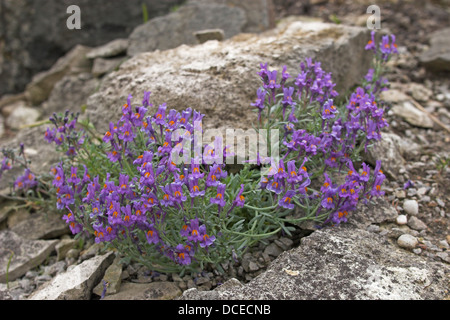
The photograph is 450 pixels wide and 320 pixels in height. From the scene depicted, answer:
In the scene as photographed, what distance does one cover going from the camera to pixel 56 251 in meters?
3.87

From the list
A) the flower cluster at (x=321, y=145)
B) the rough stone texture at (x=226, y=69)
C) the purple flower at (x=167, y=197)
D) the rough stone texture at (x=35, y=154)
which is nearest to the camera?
the purple flower at (x=167, y=197)

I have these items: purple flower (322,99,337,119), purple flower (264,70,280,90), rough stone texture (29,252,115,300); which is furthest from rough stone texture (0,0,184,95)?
rough stone texture (29,252,115,300)

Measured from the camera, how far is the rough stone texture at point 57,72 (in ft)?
19.4

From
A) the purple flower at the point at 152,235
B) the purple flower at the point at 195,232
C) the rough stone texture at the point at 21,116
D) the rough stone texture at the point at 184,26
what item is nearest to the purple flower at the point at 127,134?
the purple flower at the point at 152,235

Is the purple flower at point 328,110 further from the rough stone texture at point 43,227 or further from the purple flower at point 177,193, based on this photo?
the rough stone texture at point 43,227

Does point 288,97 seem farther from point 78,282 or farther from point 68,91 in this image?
point 68,91

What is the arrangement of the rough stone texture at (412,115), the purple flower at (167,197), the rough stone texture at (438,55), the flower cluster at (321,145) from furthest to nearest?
the rough stone texture at (438,55) → the rough stone texture at (412,115) → the flower cluster at (321,145) → the purple flower at (167,197)

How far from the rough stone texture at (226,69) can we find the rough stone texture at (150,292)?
1.29 meters

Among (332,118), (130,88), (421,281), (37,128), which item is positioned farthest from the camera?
(37,128)

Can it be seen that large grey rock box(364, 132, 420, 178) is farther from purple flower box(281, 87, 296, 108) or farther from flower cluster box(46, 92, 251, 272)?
flower cluster box(46, 92, 251, 272)

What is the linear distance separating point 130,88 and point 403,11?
4430mm

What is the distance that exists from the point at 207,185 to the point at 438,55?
3.96 meters
